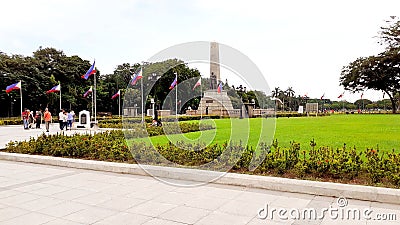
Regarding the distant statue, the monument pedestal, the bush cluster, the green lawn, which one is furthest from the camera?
the distant statue

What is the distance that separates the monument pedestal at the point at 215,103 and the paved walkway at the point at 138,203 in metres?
32.5

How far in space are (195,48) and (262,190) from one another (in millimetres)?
3080

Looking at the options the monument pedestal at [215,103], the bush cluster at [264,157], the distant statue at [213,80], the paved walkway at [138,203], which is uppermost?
the distant statue at [213,80]

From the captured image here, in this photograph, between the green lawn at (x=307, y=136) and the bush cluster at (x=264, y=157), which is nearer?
the bush cluster at (x=264, y=157)

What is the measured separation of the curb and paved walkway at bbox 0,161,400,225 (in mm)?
133

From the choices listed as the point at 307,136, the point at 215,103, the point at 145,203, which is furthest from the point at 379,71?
the point at 145,203

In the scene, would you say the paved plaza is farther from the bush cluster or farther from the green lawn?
the green lawn

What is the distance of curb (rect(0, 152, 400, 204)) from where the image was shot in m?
4.79

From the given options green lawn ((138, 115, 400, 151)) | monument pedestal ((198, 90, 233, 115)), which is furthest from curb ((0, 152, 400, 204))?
monument pedestal ((198, 90, 233, 115))

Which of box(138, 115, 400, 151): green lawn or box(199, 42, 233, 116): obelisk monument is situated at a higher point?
box(199, 42, 233, 116): obelisk monument

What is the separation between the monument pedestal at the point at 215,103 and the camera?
127 ft

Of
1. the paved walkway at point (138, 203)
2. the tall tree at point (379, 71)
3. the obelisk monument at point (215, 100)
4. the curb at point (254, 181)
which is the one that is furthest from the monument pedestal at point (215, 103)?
the paved walkway at point (138, 203)

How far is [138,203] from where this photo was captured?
4828 mm

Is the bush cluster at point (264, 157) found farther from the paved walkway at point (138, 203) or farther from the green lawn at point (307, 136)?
the green lawn at point (307, 136)
